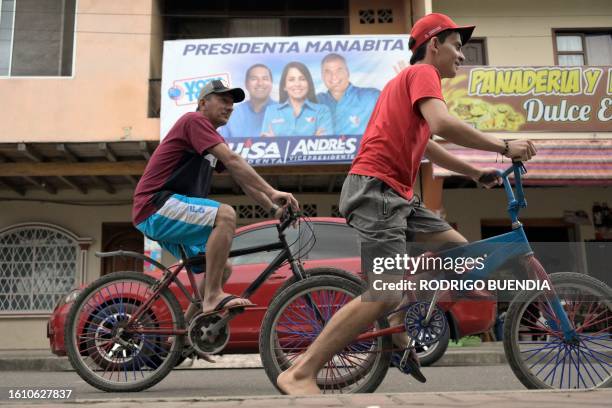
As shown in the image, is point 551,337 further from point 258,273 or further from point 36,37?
point 36,37

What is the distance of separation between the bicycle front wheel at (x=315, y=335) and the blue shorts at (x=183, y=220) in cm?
71

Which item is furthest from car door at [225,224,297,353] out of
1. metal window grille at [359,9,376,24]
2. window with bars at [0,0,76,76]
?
metal window grille at [359,9,376,24]

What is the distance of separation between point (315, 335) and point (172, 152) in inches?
55.9

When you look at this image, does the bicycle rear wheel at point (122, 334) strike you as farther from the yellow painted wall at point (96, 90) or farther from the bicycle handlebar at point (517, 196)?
the yellow painted wall at point (96, 90)

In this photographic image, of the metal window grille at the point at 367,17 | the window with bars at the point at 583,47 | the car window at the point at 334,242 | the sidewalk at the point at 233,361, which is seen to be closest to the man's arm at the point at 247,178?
the car window at the point at 334,242

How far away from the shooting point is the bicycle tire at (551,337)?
295 cm

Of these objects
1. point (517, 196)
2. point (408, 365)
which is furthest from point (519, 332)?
point (517, 196)

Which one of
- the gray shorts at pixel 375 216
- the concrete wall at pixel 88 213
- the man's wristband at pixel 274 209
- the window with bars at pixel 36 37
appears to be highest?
the window with bars at pixel 36 37

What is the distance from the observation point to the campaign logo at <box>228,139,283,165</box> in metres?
10.0

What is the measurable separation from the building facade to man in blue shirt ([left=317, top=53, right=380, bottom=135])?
75cm

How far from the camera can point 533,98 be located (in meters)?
10.5

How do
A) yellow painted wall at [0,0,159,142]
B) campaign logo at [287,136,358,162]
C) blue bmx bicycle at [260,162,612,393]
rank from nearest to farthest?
blue bmx bicycle at [260,162,612,393] → campaign logo at [287,136,358,162] → yellow painted wall at [0,0,159,142]

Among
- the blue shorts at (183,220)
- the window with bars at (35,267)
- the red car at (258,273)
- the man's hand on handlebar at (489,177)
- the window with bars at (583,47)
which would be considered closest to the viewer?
the man's hand on handlebar at (489,177)

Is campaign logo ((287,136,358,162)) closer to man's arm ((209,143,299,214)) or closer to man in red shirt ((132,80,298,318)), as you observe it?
man in red shirt ((132,80,298,318))
